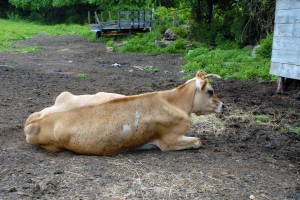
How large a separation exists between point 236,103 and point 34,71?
7.19 meters

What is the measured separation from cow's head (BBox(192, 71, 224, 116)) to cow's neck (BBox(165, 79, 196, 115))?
87 mm

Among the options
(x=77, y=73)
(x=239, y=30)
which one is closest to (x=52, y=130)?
(x=77, y=73)

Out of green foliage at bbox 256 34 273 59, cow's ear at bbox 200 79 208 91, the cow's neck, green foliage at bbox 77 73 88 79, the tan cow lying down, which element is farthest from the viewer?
green foliage at bbox 256 34 273 59

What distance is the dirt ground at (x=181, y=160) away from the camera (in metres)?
4.95

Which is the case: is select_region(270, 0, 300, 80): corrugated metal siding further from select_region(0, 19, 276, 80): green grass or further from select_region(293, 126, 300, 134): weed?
select_region(293, 126, 300, 134): weed

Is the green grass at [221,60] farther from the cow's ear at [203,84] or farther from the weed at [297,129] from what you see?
the cow's ear at [203,84]

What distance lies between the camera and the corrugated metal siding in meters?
10.5

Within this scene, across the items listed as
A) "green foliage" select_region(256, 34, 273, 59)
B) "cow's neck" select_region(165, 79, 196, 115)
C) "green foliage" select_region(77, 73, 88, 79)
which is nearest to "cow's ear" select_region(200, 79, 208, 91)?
"cow's neck" select_region(165, 79, 196, 115)

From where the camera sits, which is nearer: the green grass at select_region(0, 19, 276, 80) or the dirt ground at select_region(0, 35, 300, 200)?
the dirt ground at select_region(0, 35, 300, 200)

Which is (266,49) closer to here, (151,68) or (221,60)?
(221,60)

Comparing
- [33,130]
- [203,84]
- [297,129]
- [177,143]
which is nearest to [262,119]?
[297,129]

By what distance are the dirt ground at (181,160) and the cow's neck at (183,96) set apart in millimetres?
727

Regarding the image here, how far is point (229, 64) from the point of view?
15.3 meters

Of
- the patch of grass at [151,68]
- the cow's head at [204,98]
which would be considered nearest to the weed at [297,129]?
the cow's head at [204,98]
